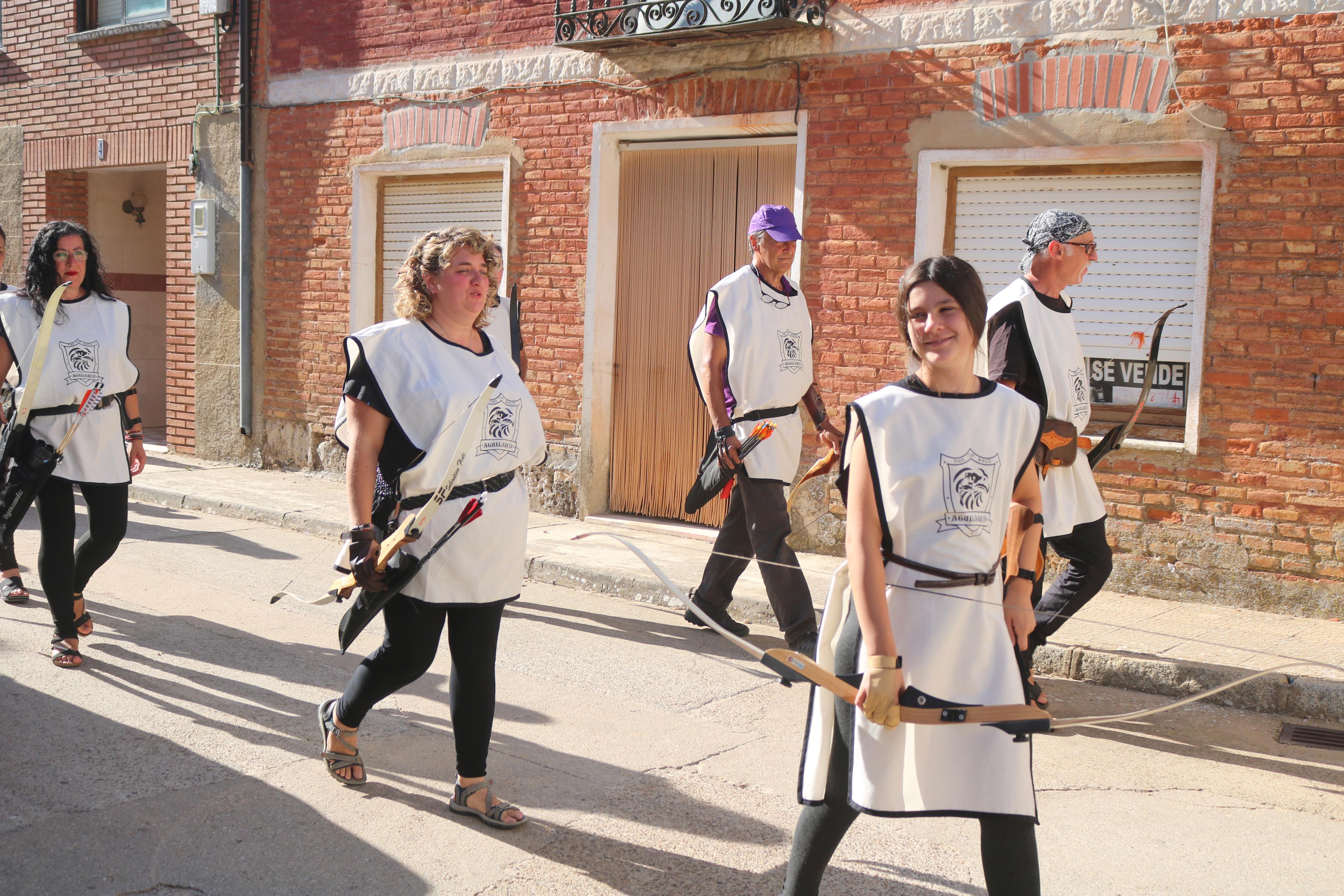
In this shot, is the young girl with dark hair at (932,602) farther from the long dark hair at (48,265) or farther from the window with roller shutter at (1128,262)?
the window with roller shutter at (1128,262)

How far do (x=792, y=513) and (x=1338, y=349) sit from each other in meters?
3.49

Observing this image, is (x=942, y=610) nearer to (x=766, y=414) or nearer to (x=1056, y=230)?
(x=1056, y=230)

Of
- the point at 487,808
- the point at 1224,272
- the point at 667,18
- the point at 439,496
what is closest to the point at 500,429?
the point at 439,496

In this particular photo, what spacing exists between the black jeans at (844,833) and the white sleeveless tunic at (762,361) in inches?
114

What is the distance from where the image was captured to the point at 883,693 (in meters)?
2.68

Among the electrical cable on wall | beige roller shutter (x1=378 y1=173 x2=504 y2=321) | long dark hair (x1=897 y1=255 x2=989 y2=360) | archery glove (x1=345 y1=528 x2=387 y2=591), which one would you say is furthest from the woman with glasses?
the electrical cable on wall

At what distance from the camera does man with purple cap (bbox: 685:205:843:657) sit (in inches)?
229

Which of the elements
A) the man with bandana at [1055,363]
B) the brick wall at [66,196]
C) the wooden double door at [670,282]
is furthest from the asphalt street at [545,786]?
the brick wall at [66,196]

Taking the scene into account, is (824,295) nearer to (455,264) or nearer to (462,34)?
(462,34)

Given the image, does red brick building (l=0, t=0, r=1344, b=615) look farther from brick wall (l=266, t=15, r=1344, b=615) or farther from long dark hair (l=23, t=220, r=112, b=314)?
long dark hair (l=23, t=220, r=112, b=314)

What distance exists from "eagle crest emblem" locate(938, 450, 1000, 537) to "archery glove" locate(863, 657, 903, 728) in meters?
0.34

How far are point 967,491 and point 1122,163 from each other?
213 inches

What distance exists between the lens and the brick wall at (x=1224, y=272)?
675 centimetres

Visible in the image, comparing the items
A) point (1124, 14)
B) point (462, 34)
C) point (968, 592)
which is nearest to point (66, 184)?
point (462, 34)
